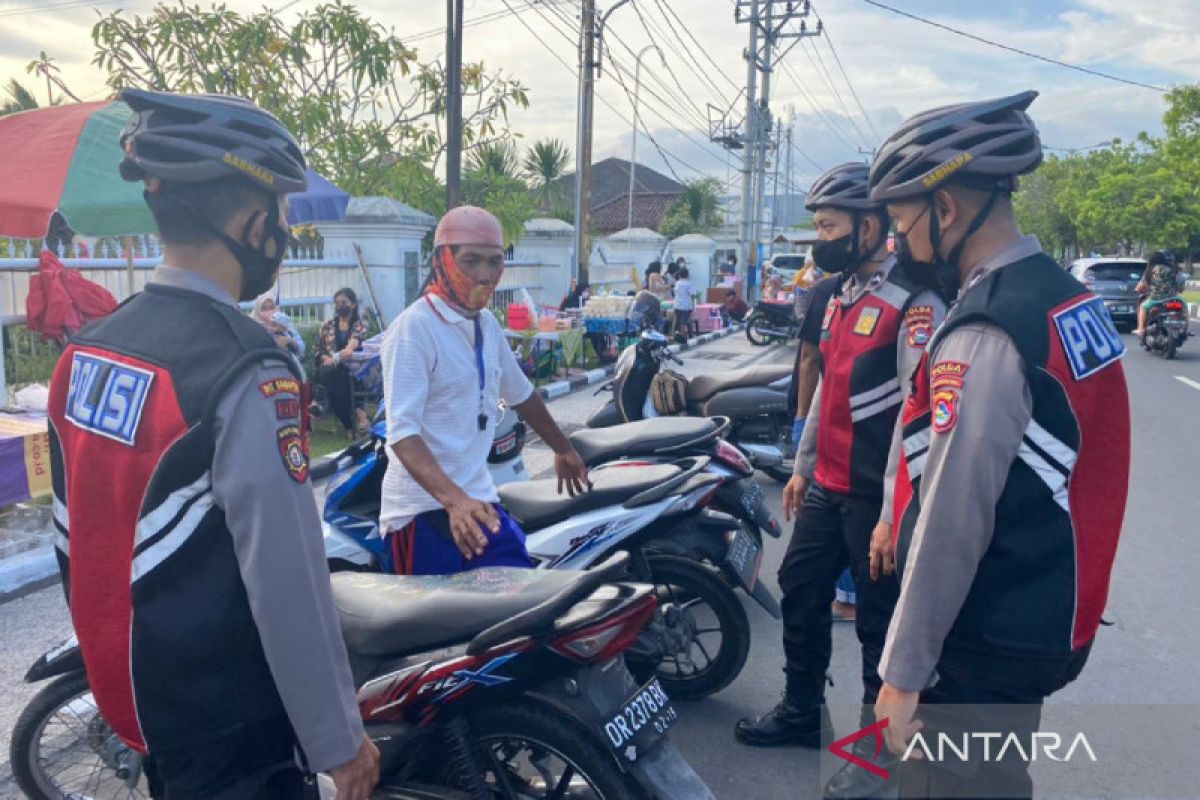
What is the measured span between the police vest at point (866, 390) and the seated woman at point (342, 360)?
551 centimetres

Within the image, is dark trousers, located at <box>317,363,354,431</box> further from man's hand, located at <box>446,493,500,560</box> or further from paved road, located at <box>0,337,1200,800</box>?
man's hand, located at <box>446,493,500,560</box>

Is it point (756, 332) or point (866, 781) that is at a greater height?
point (866, 781)

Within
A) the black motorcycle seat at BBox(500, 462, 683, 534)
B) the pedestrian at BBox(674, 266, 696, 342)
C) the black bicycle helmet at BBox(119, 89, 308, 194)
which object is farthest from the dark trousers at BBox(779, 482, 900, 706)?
the pedestrian at BBox(674, 266, 696, 342)

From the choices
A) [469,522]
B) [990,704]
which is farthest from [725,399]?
[990,704]

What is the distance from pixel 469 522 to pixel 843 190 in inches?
69.4

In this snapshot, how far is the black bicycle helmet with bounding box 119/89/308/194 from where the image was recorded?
4.74 feet

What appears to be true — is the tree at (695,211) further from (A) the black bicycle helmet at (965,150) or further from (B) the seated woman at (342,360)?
(A) the black bicycle helmet at (965,150)

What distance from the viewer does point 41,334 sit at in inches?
249

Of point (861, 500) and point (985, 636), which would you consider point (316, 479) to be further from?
point (985, 636)

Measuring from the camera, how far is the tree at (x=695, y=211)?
4059 cm

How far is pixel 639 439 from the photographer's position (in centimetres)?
419

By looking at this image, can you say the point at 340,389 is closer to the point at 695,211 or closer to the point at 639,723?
the point at 639,723

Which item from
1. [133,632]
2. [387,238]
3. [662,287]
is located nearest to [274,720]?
[133,632]

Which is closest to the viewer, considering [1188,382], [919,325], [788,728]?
[919,325]
